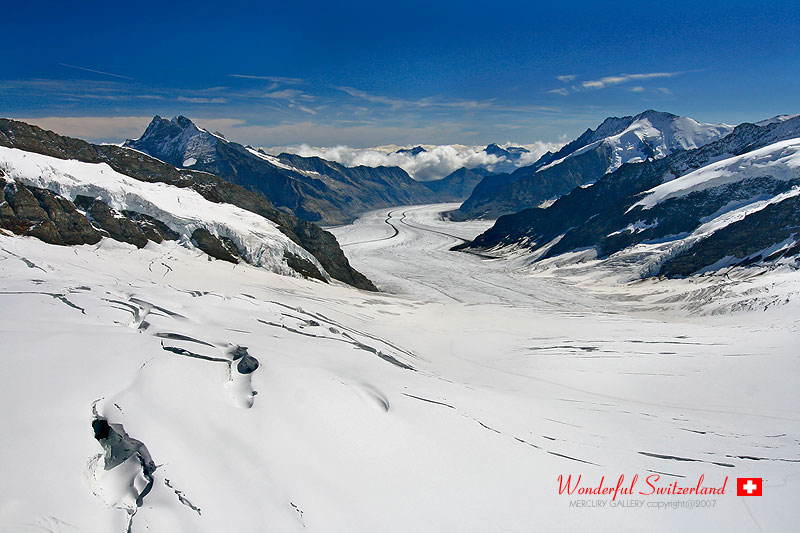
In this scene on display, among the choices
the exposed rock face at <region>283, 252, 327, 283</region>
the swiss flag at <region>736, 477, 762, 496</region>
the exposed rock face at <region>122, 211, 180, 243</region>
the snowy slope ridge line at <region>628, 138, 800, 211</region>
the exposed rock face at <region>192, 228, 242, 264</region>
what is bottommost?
the swiss flag at <region>736, 477, 762, 496</region>

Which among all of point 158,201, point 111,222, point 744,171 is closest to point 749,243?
point 744,171

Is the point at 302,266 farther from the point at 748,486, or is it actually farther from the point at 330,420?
the point at 748,486

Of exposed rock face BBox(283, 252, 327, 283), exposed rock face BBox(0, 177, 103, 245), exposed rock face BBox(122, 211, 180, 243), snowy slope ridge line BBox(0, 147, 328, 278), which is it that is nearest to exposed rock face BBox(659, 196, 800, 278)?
exposed rock face BBox(283, 252, 327, 283)

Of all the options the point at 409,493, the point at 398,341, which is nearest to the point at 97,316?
the point at 409,493

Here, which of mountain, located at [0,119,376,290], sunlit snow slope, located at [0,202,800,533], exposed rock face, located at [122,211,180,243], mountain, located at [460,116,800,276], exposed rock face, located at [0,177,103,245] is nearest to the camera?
sunlit snow slope, located at [0,202,800,533]

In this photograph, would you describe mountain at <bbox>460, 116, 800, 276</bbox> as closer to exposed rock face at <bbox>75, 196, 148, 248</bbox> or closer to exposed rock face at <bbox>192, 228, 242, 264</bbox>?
exposed rock face at <bbox>192, 228, 242, 264</bbox>

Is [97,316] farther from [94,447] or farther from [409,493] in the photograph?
[409,493]

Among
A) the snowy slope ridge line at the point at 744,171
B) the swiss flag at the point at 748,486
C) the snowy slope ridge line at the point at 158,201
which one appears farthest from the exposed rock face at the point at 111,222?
the snowy slope ridge line at the point at 744,171
